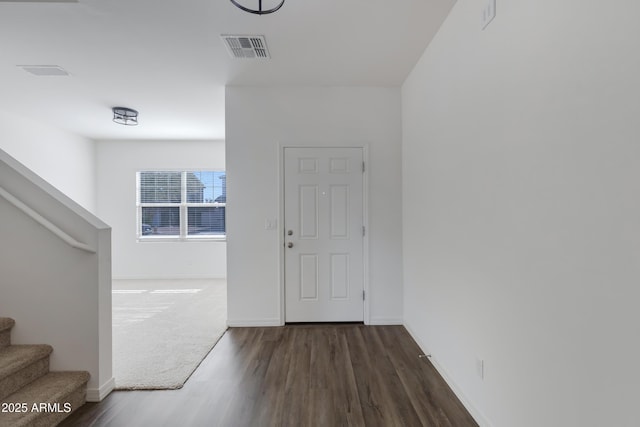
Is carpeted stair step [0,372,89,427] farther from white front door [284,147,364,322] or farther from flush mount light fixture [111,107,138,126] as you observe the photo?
flush mount light fixture [111,107,138,126]

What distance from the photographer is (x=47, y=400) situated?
179cm

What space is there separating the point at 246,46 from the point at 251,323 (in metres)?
2.81

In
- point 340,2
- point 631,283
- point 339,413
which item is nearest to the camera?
point 631,283

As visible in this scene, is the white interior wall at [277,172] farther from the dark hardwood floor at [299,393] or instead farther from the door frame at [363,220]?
the dark hardwood floor at [299,393]

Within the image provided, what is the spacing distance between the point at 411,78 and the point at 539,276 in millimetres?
2444

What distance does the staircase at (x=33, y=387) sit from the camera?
1.70 m

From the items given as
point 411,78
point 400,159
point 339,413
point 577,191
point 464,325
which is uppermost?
point 411,78

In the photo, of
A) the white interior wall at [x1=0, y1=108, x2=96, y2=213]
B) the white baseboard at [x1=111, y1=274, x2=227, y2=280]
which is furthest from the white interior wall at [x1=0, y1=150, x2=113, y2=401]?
Answer: the white baseboard at [x1=111, y1=274, x2=227, y2=280]

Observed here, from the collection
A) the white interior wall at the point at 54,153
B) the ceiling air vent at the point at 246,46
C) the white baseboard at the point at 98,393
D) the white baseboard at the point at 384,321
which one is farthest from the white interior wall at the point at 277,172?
the white interior wall at the point at 54,153

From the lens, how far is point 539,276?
1.32m

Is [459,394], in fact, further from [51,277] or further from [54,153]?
[54,153]

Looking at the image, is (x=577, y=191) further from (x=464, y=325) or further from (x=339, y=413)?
(x=339, y=413)

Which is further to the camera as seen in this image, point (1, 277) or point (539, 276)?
point (1, 277)

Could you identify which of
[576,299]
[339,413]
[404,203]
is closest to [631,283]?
[576,299]
